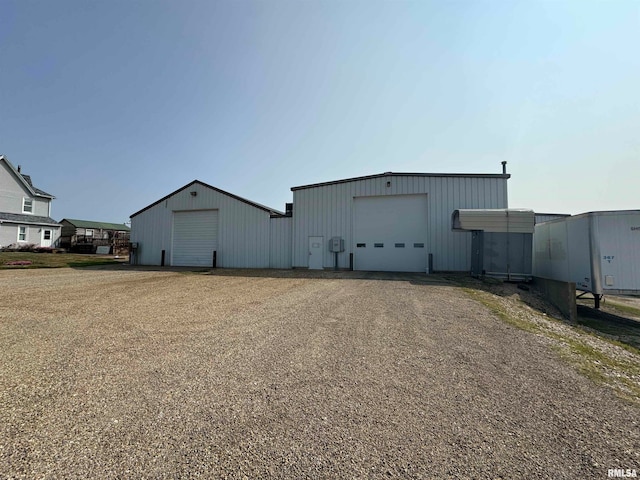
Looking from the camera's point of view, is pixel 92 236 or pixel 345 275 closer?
pixel 345 275

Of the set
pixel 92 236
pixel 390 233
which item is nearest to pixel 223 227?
pixel 390 233

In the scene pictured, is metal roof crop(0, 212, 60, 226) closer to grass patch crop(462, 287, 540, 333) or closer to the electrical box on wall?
the electrical box on wall

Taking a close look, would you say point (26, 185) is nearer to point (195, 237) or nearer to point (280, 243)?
point (195, 237)

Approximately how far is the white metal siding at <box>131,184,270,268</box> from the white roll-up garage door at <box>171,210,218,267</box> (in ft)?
1.42

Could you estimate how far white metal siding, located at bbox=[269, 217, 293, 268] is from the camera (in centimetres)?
1816

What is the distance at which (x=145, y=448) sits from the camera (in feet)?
7.03

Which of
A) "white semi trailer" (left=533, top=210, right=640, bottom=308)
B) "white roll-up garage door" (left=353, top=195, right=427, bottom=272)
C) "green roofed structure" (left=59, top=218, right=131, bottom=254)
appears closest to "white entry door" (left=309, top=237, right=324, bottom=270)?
"white roll-up garage door" (left=353, top=195, right=427, bottom=272)

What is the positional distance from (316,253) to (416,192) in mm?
6947

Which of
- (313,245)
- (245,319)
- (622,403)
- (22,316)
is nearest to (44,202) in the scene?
(313,245)

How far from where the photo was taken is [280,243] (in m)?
18.3

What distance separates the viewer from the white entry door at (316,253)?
17516 mm

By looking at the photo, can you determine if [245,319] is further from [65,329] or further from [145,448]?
[145,448]

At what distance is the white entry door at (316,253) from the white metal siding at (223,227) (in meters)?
3.04

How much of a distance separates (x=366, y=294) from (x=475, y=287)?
4994mm
